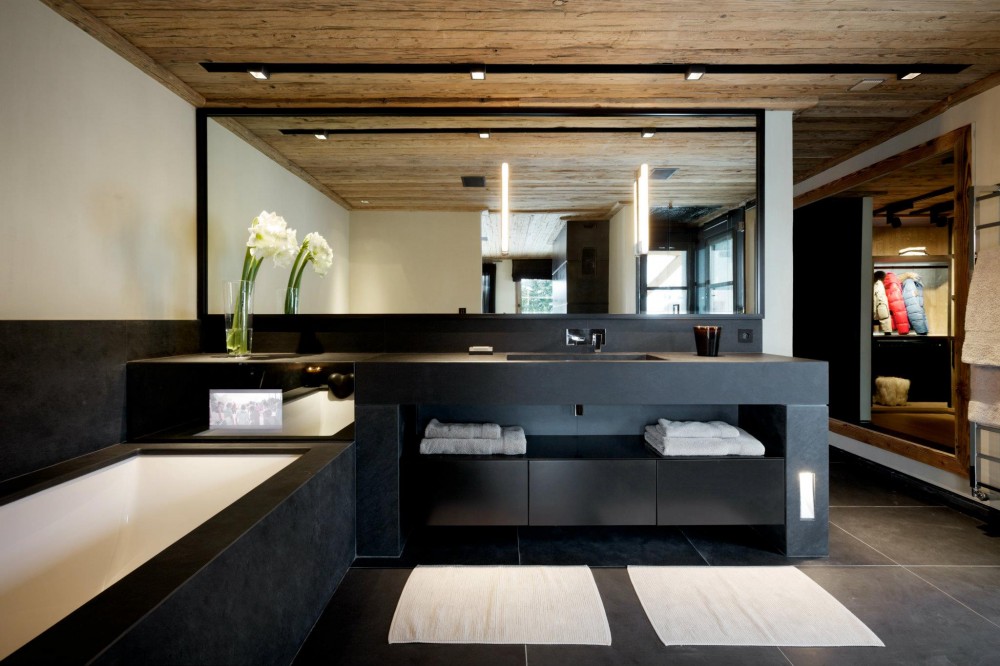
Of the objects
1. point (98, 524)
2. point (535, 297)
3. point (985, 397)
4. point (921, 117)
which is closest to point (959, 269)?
point (985, 397)

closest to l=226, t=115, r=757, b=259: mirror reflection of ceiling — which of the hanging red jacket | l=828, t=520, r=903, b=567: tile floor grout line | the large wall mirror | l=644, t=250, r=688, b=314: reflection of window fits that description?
the large wall mirror

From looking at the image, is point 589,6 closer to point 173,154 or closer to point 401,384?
point 401,384

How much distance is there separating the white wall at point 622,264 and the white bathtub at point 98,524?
71.1 inches

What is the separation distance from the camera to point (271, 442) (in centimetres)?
229

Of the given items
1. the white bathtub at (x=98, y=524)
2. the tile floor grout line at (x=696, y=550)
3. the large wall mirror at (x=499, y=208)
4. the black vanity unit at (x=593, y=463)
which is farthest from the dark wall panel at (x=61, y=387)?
the tile floor grout line at (x=696, y=550)

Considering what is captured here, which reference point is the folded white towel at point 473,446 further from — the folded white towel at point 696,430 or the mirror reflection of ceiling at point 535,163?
the mirror reflection of ceiling at point 535,163

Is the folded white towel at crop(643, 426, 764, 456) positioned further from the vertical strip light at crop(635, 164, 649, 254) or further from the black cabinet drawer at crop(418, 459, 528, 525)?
the vertical strip light at crop(635, 164, 649, 254)

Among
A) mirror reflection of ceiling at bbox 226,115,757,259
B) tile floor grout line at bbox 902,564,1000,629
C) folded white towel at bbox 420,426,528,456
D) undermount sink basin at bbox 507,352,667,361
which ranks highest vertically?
mirror reflection of ceiling at bbox 226,115,757,259

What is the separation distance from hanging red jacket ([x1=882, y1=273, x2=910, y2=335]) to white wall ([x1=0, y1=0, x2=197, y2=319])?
655 cm

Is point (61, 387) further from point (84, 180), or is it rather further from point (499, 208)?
point (499, 208)

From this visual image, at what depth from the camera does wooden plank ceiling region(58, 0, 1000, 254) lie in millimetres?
2137

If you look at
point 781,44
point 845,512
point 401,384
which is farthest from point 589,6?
point 845,512

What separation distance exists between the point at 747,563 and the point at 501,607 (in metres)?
1.16

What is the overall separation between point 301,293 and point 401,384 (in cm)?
100
